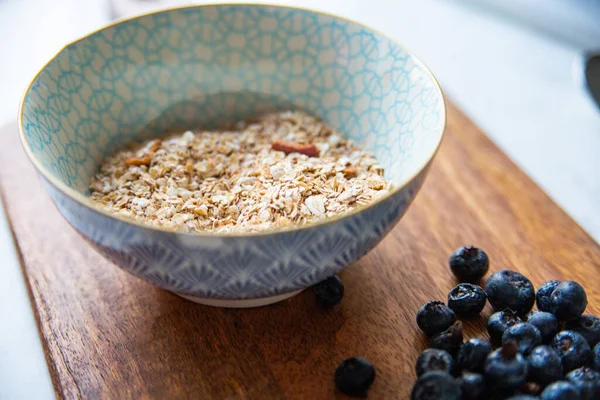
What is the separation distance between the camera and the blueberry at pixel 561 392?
674mm

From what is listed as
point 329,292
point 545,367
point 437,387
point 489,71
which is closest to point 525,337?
point 545,367

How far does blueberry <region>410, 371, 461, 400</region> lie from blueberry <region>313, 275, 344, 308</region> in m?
0.19

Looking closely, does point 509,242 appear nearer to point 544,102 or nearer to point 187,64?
point 187,64

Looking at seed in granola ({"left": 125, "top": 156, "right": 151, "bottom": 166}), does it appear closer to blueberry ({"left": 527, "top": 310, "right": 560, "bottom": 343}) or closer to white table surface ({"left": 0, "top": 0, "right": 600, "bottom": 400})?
white table surface ({"left": 0, "top": 0, "right": 600, "bottom": 400})

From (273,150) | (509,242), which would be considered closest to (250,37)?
(273,150)

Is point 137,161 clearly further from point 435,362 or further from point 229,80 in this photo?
point 435,362

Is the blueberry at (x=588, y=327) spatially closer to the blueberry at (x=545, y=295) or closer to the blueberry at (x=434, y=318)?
the blueberry at (x=545, y=295)

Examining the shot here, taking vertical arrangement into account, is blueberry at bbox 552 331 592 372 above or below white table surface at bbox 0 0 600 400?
below

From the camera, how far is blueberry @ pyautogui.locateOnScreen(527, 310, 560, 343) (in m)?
0.79

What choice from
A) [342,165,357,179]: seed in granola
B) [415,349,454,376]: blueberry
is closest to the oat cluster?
[342,165,357,179]: seed in granola

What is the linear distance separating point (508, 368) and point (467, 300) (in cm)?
17

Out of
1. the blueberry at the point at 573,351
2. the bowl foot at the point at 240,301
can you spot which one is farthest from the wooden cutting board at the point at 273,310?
the blueberry at the point at 573,351

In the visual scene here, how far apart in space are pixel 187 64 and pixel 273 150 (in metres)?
0.26

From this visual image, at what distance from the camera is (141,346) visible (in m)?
0.80
